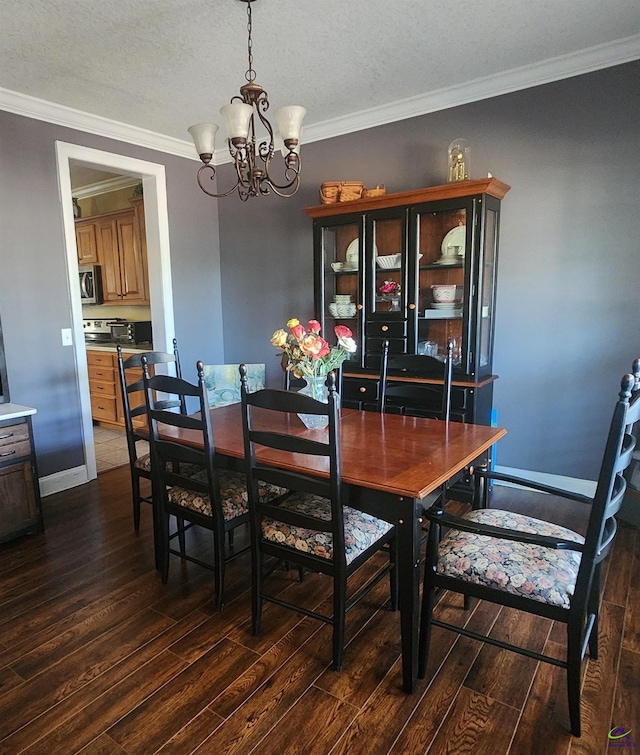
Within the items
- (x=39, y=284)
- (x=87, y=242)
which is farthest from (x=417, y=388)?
(x=87, y=242)

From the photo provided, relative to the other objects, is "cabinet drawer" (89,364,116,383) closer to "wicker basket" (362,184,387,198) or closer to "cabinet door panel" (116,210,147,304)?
"cabinet door panel" (116,210,147,304)

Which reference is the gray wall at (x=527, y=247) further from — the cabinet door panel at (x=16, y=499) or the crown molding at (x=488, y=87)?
the cabinet door panel at (x=16, y=499)

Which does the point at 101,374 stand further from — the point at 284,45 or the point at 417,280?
the point at 284,45

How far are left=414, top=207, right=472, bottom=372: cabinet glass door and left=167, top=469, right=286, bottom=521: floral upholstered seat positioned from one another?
5.17 feet

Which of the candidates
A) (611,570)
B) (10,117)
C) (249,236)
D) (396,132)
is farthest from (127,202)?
(611,570)

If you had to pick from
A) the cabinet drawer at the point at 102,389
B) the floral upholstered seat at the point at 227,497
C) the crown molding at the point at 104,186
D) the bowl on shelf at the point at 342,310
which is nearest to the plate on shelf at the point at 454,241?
the bowl on shelf at the point at 342,310

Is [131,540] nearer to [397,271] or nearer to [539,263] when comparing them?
[397,271]

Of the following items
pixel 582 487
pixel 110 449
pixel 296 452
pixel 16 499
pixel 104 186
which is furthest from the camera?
pixel 104 186

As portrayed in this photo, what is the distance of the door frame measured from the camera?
3.48 metres

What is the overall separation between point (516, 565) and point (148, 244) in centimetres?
386

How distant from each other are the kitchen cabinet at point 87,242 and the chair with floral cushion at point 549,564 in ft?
16.8

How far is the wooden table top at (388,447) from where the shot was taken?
1.70 meters

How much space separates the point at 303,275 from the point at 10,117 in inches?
90.6

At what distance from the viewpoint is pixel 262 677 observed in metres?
1.77
